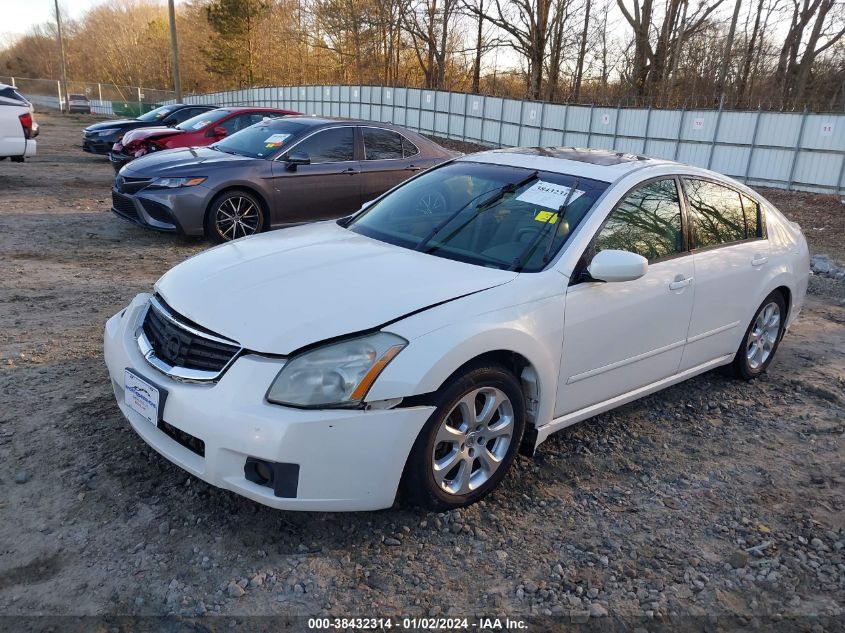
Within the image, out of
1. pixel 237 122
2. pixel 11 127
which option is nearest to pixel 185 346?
pixel 11 127

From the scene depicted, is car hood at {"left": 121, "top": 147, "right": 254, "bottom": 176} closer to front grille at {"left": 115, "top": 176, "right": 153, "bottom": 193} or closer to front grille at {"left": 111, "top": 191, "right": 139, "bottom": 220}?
front grille at {"left": 115, "top": 176, "right": 153, "bottom": 193}

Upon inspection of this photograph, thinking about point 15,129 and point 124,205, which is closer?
point 124,205

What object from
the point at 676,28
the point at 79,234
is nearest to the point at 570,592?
the point at 79,234

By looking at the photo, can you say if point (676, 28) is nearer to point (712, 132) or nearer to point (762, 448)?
point (712, 132)

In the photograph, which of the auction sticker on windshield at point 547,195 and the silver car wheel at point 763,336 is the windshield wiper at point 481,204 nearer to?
the auction sticker on windshield at point 547,195

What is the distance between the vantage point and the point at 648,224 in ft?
12.3

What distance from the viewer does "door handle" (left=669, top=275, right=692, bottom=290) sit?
12.2 ft

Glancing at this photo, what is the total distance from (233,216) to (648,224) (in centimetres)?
531

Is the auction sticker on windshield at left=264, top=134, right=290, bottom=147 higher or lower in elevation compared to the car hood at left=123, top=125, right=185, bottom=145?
higher

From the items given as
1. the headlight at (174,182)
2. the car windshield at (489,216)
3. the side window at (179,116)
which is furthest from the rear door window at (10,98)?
the car windshield at (489,216)

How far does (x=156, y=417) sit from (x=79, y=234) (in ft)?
21.0

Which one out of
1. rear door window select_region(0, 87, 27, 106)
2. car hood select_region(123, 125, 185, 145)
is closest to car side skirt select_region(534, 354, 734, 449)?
car hood select_region(123, 125, 185, 145)

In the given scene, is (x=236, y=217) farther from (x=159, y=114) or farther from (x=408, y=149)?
(x=159, y=114)

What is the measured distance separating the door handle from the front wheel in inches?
205
